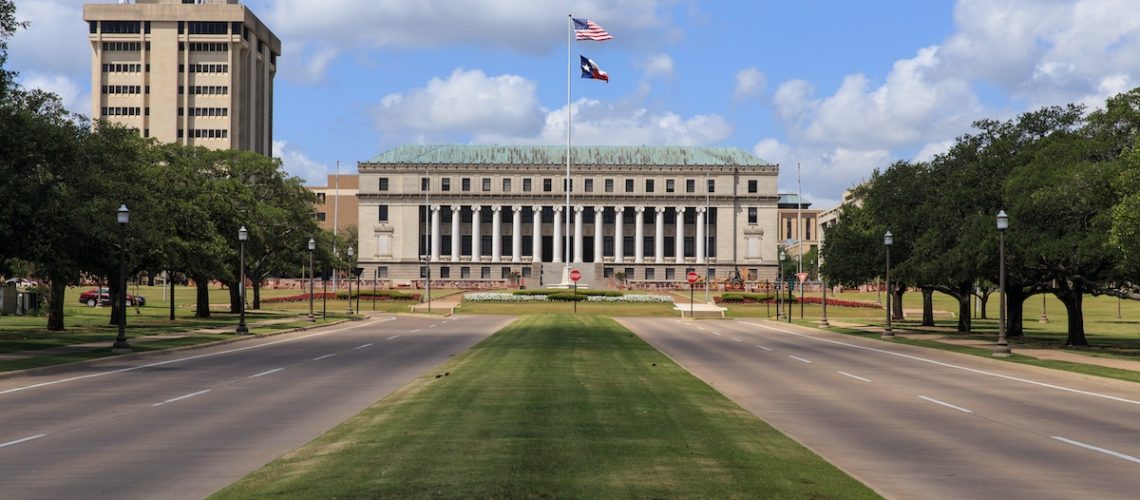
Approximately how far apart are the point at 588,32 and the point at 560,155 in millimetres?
75340

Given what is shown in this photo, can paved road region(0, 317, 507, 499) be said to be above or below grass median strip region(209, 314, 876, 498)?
below

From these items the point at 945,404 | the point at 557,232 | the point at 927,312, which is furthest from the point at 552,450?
the point at 557,232

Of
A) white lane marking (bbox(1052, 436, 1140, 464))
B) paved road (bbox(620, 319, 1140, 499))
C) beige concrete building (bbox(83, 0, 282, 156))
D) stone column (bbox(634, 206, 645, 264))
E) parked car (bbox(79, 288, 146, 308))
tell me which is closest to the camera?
paved road (bbox(620, 319, 1140, 499))

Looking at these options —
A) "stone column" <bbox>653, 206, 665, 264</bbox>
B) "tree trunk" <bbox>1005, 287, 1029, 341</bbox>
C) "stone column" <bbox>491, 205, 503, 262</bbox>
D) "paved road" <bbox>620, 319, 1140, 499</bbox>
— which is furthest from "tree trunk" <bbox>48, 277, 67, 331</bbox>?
"stone column" <bbox>653, 206, 665, 264</bbox>

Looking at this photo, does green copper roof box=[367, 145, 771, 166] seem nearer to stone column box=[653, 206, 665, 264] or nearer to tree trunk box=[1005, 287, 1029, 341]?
stone column box=[653, 206, 665, 264]

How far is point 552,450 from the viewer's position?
12.4 m

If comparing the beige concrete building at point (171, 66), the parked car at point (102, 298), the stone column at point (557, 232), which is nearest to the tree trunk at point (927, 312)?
the parked car at point (102, 298)

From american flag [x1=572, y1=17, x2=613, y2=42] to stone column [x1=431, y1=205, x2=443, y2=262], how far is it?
72.8 metres

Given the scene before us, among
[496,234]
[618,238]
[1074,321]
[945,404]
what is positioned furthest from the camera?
[618,238]

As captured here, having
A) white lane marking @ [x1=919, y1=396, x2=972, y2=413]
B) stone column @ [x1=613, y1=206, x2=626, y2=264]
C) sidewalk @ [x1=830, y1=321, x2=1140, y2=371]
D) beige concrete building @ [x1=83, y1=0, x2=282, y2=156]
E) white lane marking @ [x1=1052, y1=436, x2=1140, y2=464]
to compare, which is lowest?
sidewalk @ [x1=830, y1=321, x2=1140, y2=371]

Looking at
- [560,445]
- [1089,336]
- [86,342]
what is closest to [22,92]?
[86,342]

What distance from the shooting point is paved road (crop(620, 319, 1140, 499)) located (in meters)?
12.4

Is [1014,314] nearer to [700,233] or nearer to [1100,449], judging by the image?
[1100,449]

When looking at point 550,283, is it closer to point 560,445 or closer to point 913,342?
point 913,342
